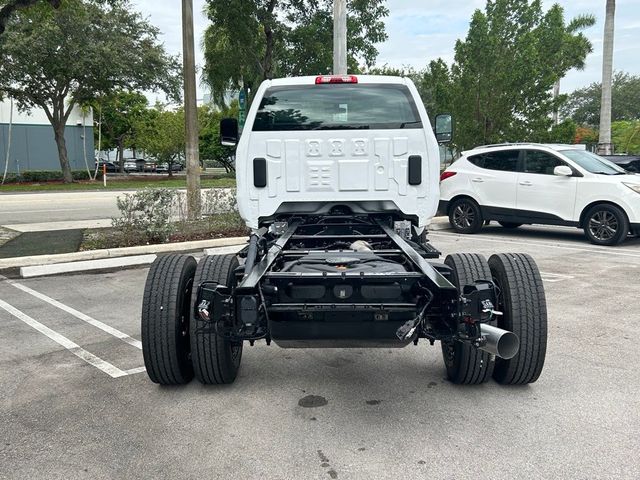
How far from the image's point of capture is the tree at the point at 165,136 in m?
35.8

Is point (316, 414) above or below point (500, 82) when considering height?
below

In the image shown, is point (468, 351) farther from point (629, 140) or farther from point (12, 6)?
point (629, 140)

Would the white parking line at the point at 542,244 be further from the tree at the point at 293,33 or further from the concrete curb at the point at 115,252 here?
the tree at the point at 293,33

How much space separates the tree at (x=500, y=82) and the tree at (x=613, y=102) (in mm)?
45399

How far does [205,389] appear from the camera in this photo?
158 inches

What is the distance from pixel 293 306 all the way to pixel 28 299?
15.7 feet

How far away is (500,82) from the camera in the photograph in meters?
16.8

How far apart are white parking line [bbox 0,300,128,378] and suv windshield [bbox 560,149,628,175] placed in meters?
9.05

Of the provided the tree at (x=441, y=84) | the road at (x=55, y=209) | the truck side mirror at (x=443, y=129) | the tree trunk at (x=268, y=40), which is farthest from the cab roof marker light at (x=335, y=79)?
the tree trunk at (x=268, y=40)

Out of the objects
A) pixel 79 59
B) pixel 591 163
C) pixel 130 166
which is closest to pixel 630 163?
pixel 591 163

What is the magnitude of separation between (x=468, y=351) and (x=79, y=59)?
88.4 feet

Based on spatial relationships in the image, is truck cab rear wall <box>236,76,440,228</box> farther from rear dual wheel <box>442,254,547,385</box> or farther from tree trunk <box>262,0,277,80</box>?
tree trunk <box>262,0,277,80</box>

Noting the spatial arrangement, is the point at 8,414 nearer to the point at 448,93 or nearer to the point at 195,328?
the point at 195,328

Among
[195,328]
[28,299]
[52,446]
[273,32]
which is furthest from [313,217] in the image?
[273,32]
